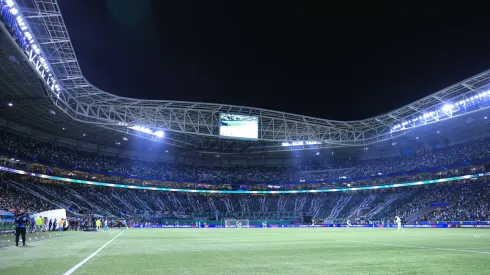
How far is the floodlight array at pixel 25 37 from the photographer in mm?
23562

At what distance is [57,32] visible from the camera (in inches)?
1171

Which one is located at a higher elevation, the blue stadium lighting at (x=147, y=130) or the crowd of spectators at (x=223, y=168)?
the blue stadium lighting at (x=147, y=130)

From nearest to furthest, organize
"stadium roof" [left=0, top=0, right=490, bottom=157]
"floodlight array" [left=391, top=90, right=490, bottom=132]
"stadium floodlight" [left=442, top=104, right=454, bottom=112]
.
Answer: "stadium roof" [left=0, top=0, right=490, bottom=157], "floodlight array" [left=391, top=90, right=490, bottom=132], "stadium floodlight" [left=442, top=104, right=454, bottom=112]

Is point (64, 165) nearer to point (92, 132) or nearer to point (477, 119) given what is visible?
point (92, 132)

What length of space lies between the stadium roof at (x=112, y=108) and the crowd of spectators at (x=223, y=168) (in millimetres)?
3855

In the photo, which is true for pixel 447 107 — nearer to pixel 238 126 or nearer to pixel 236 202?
pixel 238 126

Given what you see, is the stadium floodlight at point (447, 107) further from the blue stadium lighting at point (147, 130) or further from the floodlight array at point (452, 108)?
the blue stadium lighting at point (147, 130)

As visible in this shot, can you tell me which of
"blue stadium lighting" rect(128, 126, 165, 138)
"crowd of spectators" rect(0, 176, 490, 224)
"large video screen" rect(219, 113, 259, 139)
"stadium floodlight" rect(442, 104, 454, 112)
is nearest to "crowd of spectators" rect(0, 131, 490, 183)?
"crowd of spectators" rect(0, 176, 490, 224)

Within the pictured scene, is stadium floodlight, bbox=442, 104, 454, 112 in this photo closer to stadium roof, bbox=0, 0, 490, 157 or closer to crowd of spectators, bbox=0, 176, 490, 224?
stadium roof, bbox=0, 0, 490, 157

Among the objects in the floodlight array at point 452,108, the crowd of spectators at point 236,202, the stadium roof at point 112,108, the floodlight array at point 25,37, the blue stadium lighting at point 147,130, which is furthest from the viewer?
the blue stadium lighting at point 147,130

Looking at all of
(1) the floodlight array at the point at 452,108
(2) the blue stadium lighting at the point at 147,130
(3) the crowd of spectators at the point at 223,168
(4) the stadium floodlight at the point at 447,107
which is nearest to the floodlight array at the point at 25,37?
(2) the blue stadium lighting at the point at 147,130

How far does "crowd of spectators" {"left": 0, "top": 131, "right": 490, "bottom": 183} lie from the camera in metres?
56.4

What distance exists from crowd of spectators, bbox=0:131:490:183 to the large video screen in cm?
3047

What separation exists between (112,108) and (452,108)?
45.4m
